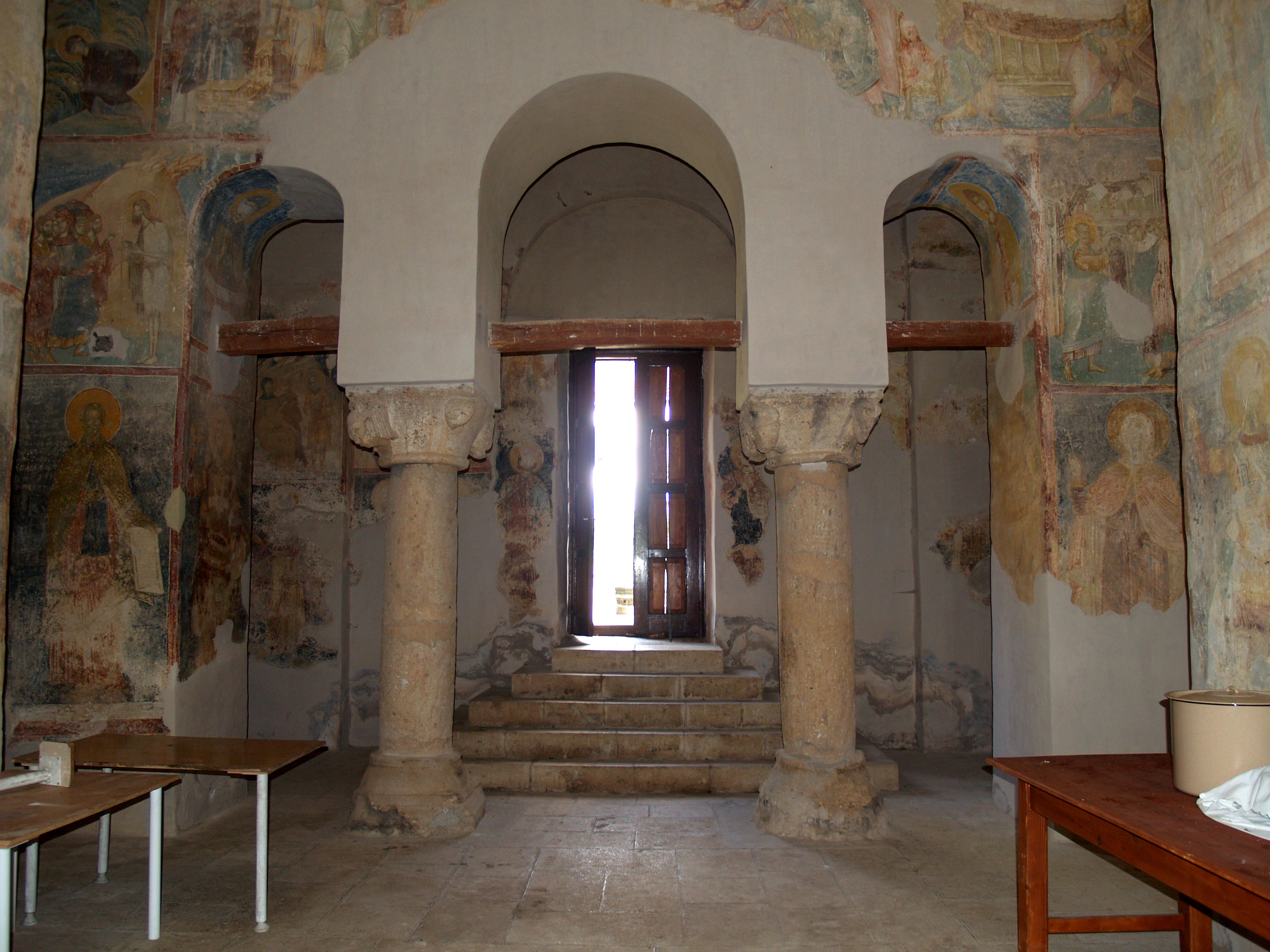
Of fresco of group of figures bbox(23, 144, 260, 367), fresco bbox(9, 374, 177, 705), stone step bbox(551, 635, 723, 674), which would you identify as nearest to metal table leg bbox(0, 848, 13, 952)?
fresco bbox(9, 374, 177, 705)

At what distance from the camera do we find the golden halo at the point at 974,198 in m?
5.92

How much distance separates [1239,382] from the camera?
3.65 metres

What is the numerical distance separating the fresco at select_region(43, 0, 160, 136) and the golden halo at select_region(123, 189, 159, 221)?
0.40 metres

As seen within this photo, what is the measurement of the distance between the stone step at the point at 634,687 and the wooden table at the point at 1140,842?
3.49m

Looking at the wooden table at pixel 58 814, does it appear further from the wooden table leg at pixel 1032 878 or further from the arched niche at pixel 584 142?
the wooden table leg at pixel 1032 878

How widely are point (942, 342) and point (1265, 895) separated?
4362 millimetres

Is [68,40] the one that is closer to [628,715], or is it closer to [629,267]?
[629,267]

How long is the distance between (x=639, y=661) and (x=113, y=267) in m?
4.60

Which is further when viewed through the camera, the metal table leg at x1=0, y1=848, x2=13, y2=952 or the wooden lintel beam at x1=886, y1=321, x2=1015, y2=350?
the wooden lintel beam at x1=886, y1=321, x2=1015, y2=350

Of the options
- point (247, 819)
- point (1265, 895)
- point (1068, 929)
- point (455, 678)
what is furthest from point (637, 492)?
point (1265, 895)

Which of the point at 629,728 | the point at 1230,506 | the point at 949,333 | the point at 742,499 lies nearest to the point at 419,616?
the point at 629,728

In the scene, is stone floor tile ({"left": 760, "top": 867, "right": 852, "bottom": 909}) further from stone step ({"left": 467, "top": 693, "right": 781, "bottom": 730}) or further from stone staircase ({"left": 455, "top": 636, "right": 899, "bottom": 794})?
stone step ({"left": 467, "top": 693, "right": 781, "bottom": 730})

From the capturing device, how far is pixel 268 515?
7.82 m

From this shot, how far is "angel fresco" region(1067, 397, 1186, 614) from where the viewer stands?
530cm
